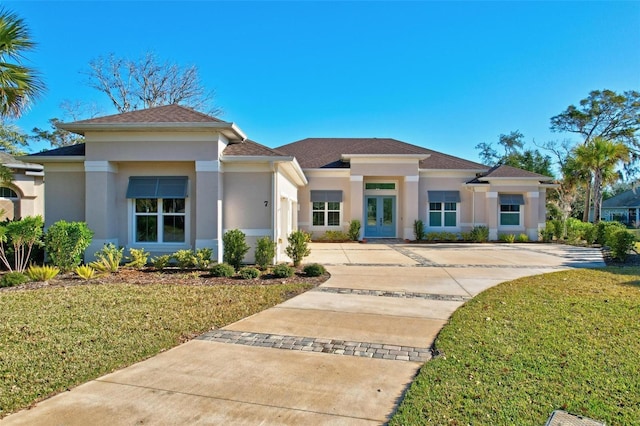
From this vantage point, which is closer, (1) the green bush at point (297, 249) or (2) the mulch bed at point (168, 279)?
(2) the mulch bed at point (168, 279)

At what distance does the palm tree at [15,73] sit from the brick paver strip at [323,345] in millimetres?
9305

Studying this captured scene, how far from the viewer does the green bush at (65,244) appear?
10250 millimetres

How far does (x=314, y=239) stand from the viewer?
22078 mm

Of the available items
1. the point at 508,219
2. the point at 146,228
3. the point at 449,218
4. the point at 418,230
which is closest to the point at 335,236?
the point at 418,230

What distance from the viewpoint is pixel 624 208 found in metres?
45.8

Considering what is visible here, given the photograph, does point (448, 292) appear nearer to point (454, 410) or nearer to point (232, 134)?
point (454, 410)

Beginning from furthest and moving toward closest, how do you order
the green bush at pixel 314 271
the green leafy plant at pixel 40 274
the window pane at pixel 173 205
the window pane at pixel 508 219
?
the window pane at pixel 508 219 → the window pane at pixel 173 205 → the green bush at pixel 314 271 → the green leafy plant at pixel 40 274

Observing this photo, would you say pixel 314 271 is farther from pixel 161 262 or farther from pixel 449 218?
pixel 449 218

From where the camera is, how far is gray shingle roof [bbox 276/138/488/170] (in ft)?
73.5

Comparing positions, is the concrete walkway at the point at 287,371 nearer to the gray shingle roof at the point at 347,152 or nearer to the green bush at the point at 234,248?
the green bush at the point at 234,248

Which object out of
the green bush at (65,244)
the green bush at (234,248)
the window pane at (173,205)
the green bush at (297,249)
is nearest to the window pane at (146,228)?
the window pane at (173,205)

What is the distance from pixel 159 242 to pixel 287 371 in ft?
31.8

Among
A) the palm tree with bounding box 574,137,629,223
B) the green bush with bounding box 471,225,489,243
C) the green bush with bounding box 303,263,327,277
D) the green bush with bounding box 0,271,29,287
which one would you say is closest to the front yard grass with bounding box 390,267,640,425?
the green bush with bounding box 303,263,327,277

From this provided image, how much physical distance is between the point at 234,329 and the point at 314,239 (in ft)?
53.8
